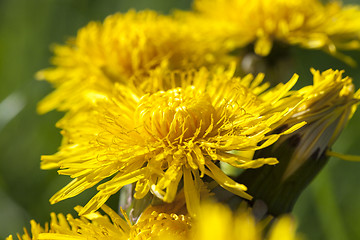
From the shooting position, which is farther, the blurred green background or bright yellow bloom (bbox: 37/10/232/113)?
the blurred green background

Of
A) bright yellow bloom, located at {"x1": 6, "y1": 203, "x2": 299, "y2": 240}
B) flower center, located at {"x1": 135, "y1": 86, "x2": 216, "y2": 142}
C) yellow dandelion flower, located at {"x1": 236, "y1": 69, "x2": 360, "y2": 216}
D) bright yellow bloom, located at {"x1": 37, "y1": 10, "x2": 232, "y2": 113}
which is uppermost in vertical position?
bright yellow bloom, located at {"x1": 37, "y1": 10, "x2": 232, "y2": 113}

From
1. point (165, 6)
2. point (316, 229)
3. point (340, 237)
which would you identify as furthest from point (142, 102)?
point (165, 6)

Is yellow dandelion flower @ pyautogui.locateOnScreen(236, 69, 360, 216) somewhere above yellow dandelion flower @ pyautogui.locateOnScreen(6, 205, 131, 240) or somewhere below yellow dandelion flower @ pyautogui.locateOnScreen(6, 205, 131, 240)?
below

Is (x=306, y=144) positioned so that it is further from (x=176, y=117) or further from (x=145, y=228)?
(x=145, y=228)

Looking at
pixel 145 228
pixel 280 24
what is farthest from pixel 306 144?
pixel 280 24

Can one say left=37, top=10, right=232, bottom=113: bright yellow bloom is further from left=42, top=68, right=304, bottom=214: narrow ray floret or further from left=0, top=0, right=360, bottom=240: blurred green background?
left=42, top=68, right=304, bottom=214: narrow ray floret

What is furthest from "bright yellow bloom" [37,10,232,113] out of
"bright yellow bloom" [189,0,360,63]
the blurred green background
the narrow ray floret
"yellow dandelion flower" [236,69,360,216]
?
"yellow dandelion flower" [236,69,360,216]

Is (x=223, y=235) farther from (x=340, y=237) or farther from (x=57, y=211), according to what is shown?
(x=57, y=211)
